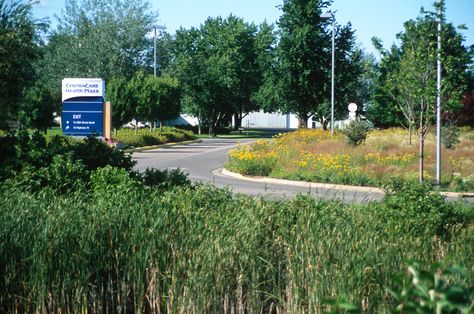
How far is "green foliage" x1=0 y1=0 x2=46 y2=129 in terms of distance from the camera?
511 inches

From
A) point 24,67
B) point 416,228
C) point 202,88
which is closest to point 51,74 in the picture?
point 202,88

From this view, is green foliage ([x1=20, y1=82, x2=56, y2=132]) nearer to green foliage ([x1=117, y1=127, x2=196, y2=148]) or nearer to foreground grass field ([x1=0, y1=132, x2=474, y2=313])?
green foliage ([x1=117, y1=127, x2=196, y2=148])

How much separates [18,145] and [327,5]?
139 ft

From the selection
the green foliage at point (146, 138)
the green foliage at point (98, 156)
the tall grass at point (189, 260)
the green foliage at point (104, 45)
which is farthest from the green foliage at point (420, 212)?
the green foliage at point (104, 45)

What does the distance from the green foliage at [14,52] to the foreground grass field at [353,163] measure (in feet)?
31.7

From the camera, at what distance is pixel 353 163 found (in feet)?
80.8

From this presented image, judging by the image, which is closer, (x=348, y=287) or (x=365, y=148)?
(x=348, y=287)

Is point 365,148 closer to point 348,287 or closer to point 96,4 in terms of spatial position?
point 348,287

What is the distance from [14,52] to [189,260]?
26.4ft

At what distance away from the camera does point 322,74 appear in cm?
5075

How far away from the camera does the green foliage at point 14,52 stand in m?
13.0

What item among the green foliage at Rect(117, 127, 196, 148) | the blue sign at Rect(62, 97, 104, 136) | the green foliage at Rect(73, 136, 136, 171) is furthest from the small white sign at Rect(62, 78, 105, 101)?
the green foliage at Rect(73, 136, 136, 171)

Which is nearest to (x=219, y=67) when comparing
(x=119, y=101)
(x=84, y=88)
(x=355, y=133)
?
(x=119, y=101)

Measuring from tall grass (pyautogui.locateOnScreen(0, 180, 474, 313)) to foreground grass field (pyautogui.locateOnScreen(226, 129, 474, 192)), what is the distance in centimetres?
1220
